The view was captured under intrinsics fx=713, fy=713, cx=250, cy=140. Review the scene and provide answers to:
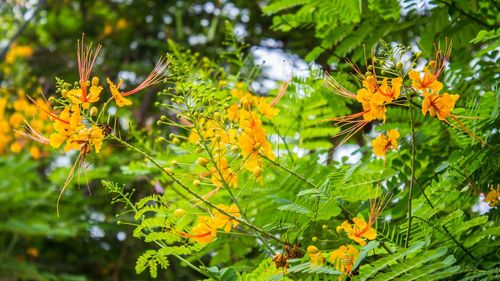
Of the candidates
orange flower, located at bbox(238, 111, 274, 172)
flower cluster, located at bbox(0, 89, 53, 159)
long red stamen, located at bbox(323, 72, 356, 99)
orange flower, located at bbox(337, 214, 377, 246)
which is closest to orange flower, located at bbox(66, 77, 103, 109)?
orange flower, located at bbox(238, 111, 274, 172)

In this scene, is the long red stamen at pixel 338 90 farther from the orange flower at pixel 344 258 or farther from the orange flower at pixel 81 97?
the orange flower at pixel 81 97

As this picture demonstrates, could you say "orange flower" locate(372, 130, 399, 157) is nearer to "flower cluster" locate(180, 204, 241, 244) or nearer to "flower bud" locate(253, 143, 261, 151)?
"flower bud" locate(253, 143, 261, 151)

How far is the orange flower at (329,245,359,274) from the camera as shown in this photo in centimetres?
183

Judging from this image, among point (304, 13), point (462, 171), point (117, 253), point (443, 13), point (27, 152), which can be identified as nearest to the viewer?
point (462, 171)

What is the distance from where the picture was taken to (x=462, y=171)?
216 centimetres

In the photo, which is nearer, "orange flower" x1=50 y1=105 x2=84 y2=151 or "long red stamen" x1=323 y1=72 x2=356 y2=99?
"orange flower" x1=50 y1=105 x2=84 y2=151

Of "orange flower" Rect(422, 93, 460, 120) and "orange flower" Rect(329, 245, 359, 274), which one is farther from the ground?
"orange flower" Rect(422, 93, 460, 120)

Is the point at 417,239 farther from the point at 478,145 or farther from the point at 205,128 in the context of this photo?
the point at 205,128

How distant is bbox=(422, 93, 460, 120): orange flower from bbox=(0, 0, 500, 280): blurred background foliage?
0.28m

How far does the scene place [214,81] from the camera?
3324 mm

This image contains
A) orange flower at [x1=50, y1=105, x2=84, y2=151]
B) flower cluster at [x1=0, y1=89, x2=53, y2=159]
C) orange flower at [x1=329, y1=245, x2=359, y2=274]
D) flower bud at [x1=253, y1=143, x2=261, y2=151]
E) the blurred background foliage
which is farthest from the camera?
flower cluster at [x1=0, y1=89, x2=53, y2=159]

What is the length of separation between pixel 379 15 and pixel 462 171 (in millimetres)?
957

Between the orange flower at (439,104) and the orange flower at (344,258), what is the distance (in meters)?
0.41

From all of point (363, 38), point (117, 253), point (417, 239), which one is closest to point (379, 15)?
point (363, 38)
